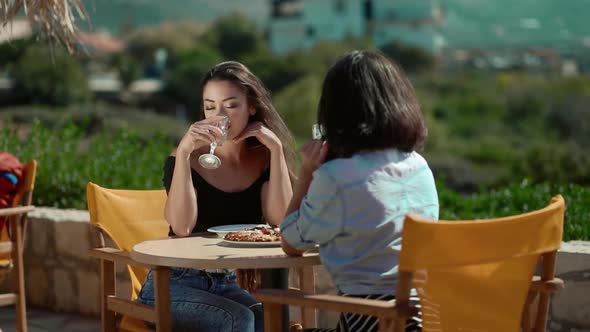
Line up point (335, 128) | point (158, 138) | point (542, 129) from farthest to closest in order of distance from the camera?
point (542, 129), point (158, 138), point (335, 128)

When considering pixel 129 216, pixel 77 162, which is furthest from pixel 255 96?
pixel 77 162

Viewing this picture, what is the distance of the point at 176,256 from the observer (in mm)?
2760

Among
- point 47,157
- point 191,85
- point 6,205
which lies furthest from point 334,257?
point 191,85

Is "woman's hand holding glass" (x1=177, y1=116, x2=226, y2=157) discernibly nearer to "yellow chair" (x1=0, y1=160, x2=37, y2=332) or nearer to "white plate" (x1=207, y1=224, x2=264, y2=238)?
"white plate" (x1=207, y1=224, x2=264, y2=238)

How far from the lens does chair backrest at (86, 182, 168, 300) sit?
3383 millimetres

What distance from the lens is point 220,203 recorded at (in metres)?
3.39

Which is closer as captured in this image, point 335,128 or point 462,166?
point 335,128

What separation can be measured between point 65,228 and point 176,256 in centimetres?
247

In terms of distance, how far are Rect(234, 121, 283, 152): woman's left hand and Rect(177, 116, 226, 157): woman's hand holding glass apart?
Result: 0.67 feet

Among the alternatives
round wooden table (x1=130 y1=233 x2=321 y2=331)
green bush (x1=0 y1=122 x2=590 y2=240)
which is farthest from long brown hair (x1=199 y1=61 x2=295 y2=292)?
green bush (x1=0 y1=122 x2=590 y2=240)

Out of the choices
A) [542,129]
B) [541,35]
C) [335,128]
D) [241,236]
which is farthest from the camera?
[541,35]

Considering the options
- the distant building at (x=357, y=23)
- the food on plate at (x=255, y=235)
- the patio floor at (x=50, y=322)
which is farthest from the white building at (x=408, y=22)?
the food on plate at (x=255, y=235)

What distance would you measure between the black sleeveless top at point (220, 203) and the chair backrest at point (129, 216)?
0.18 meters

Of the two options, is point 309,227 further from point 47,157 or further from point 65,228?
point 47,157
